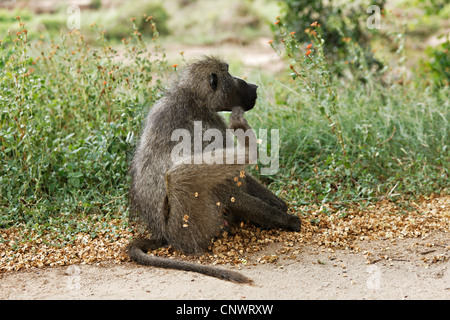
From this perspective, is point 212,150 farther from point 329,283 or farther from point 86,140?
point 86,140

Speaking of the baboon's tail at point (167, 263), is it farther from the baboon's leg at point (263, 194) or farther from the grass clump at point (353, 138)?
the grass clump at point (353, 138)

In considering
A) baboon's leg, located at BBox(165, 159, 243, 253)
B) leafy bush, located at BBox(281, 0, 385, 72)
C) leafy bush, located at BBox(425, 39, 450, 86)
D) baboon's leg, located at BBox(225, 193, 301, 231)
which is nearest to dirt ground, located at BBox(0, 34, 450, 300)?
baboon's leg, located at BBox(225, 193, 301, 231)

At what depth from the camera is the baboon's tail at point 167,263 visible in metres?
2.88

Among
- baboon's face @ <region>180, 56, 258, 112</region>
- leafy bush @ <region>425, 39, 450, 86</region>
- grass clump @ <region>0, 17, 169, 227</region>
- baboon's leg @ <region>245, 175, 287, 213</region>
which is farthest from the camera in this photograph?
leafy bush @ <region>425, 39, 450, 86</region>

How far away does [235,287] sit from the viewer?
279cm

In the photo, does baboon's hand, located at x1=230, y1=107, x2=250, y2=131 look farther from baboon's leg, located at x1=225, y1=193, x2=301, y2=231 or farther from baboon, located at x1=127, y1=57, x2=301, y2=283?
baboon's leg, located at x1=225, y1=193, x2=301, y2=231

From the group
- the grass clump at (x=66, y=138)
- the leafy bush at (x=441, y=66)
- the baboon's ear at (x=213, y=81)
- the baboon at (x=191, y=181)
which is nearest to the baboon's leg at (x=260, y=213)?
the baboon at (x=191, y=181)

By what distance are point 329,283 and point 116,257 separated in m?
1.40

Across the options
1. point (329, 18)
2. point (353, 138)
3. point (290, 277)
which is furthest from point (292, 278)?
point (329, 18)

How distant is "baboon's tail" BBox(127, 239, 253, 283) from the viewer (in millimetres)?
2885

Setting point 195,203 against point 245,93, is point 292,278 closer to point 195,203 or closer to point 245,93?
point 195,203

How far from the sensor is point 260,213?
3494 mm

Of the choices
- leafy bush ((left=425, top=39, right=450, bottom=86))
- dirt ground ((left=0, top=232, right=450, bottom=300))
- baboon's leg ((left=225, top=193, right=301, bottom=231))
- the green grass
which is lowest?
dirt ground ((left=0, top=232, right=450, bottom=300))

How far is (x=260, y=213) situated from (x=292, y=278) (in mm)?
671
